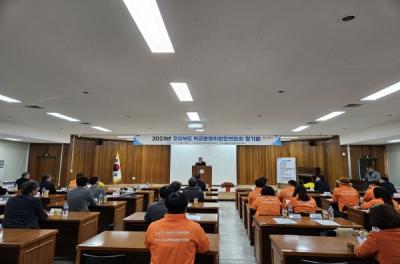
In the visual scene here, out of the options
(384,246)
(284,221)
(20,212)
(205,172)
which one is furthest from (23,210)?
(205,172)

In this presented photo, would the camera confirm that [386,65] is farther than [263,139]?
No

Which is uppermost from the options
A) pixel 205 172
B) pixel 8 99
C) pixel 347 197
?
pixel 8 99

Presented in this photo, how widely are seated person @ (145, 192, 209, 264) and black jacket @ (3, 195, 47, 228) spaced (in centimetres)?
229

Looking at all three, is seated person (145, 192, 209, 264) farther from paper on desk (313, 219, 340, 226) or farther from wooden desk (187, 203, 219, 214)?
wooden desk (187, 203, 219, 214)

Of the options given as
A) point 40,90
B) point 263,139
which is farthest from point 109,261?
point 263,139

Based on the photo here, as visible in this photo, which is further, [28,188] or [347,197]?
[347,197]

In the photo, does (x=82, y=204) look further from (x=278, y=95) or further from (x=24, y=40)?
(x=278, y=95)

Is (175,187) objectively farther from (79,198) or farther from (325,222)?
(325,222)

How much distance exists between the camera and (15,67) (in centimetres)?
391

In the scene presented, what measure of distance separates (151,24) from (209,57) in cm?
101

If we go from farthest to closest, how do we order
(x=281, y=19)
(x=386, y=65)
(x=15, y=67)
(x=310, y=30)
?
(x=15, y=67) → (x=386, y=65) → (x=310, y=30) → (x=281, y=19)

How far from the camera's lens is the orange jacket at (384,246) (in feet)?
6.86

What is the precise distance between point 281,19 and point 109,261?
286 centimetres

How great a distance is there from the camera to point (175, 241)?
2061 mm
